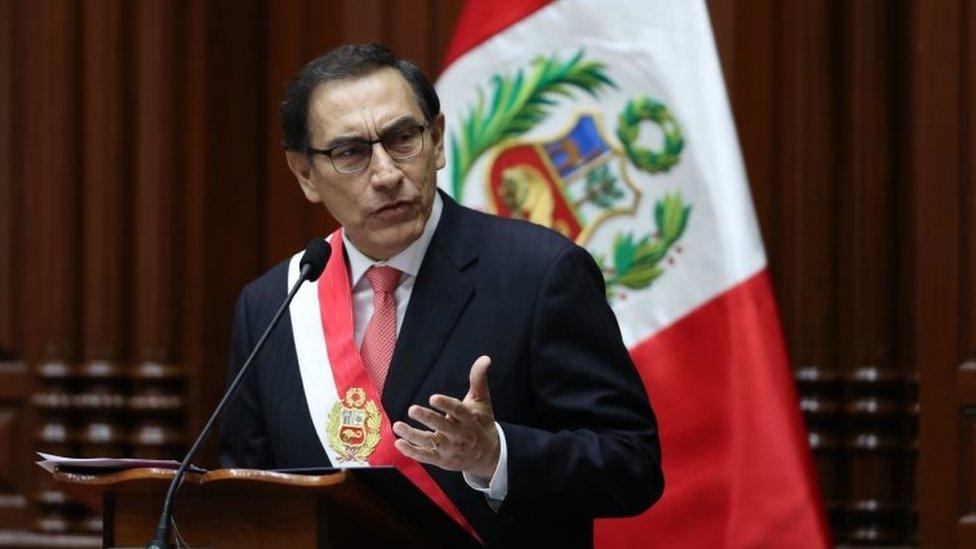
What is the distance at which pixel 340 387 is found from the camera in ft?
7.48

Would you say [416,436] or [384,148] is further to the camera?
[384,148]

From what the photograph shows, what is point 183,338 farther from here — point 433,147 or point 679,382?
point 433,147

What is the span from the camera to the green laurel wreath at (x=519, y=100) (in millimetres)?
3346

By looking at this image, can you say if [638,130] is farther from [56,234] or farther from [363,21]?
[56,234]

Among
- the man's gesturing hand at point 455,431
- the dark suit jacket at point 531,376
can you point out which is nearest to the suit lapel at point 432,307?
the dark suit jacket at point 531,376

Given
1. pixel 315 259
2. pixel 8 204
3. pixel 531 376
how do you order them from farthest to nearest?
pixel 8 204 < pixel 531 376 < pixel 315 259

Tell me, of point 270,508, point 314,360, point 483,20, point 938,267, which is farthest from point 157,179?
point 270,508

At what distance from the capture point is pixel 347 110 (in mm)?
2293

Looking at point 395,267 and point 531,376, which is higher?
point 395,267

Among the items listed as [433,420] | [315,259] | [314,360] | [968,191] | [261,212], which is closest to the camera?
[433,420]

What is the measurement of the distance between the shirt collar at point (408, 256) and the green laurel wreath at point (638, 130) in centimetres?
100

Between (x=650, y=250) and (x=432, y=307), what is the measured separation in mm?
1130

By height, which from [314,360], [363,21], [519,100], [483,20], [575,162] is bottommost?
[314,360]

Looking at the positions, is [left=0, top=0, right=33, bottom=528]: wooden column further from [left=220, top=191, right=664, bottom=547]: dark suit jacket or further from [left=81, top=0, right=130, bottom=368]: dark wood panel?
[left=220, top=191, right=664, bottom=547]: dark suit jacket
